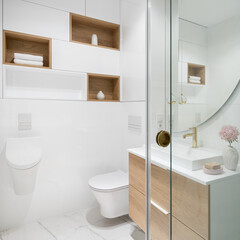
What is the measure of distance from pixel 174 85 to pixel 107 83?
2.00 m

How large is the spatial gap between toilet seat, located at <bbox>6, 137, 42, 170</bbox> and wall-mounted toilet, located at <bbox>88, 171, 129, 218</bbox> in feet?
1.85

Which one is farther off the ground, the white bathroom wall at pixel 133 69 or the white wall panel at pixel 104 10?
→ the white wall panel at pixel 104 10

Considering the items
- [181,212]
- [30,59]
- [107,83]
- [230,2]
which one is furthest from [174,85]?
[107,83]

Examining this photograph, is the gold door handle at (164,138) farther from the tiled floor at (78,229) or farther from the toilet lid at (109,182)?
the tiled floor at (78,229)

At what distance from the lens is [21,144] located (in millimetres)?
1715

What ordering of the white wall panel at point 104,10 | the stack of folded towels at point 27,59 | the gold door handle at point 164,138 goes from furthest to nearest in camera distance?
1. the white wall panel at point 104,10
2. the stack of folded towels at point 27,59
3. the gold door handle at point 164,138

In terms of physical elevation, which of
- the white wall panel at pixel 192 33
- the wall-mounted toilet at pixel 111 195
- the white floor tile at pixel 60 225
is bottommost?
the white floor tile at pixel 60 225

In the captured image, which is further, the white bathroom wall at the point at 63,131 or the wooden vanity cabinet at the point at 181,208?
the white bathroom wall at the point at 63,131

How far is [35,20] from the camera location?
1.83m

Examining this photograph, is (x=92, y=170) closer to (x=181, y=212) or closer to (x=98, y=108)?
(x=98, y=108)

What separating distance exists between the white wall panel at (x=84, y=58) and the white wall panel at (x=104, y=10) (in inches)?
14.5

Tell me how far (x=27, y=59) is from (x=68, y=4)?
735 millimetres

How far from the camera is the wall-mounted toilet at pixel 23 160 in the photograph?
1.57 meters

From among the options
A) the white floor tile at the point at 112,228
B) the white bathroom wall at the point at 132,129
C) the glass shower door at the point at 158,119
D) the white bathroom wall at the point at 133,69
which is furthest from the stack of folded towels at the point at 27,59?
the white floor tile at the point at 112,228
